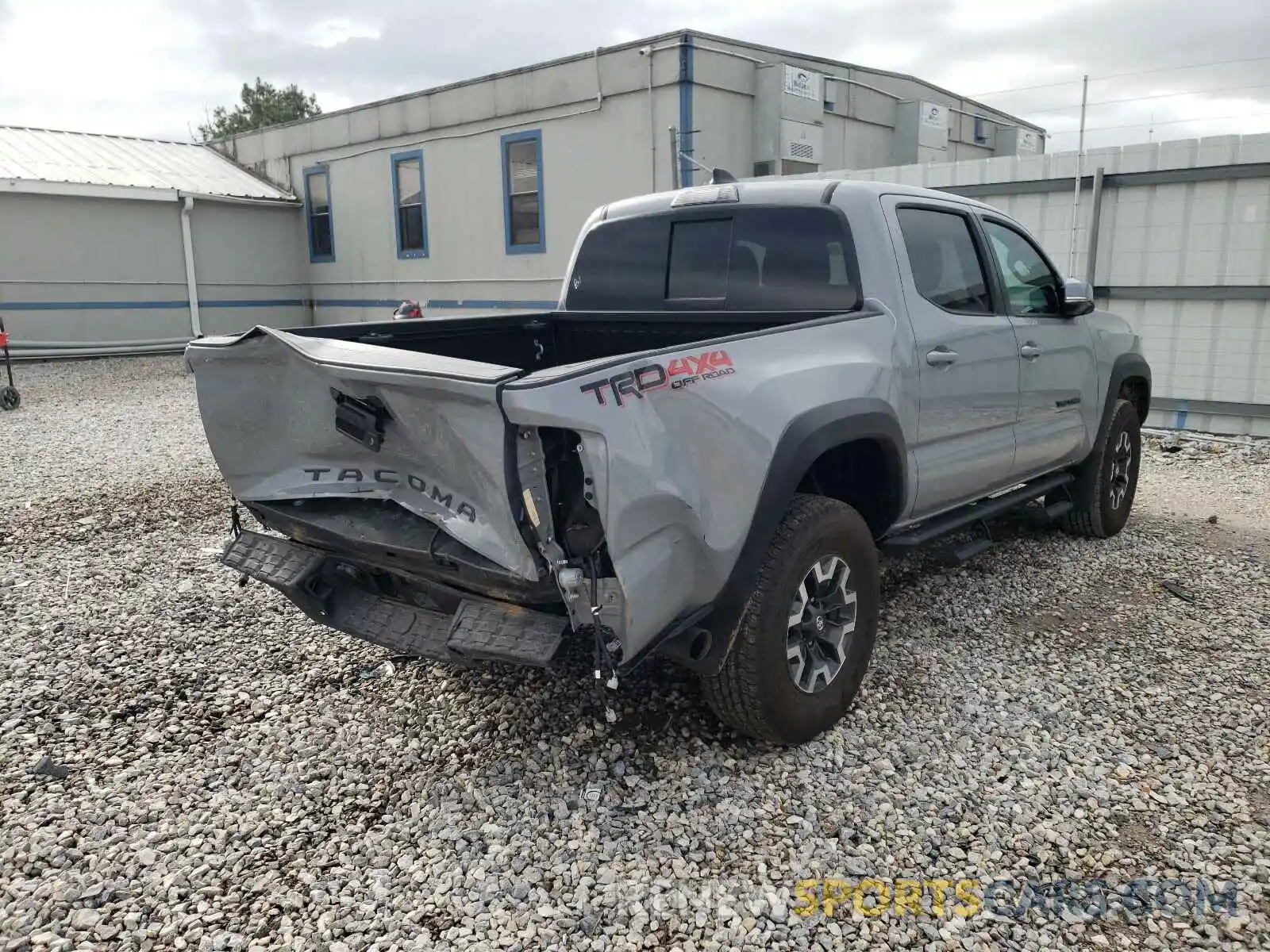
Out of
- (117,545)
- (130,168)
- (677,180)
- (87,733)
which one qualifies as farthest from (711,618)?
(130,168)

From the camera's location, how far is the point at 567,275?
4980 mm

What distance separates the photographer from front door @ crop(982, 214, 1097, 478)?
474 cm

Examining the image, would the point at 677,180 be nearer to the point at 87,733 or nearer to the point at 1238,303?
the point at 1238,303

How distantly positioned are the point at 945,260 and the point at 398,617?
111 inches

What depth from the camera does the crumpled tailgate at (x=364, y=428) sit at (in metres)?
2.69

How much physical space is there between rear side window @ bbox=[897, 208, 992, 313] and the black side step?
950 millimetres

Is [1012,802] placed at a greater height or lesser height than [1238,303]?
lesser

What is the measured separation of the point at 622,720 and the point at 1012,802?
138 centimetres

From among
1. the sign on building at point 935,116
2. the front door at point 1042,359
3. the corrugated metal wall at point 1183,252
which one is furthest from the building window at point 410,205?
the front door at point 1042,359

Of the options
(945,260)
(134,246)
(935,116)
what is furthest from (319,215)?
(945,260)

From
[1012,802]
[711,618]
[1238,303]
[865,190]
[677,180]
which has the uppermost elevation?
[677,180]

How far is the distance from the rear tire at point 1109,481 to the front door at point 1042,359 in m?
0.33

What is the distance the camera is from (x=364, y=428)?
3023mm

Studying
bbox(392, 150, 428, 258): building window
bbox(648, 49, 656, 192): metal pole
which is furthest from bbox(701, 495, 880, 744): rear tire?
bbox(392, 150, 428, 258): building window
